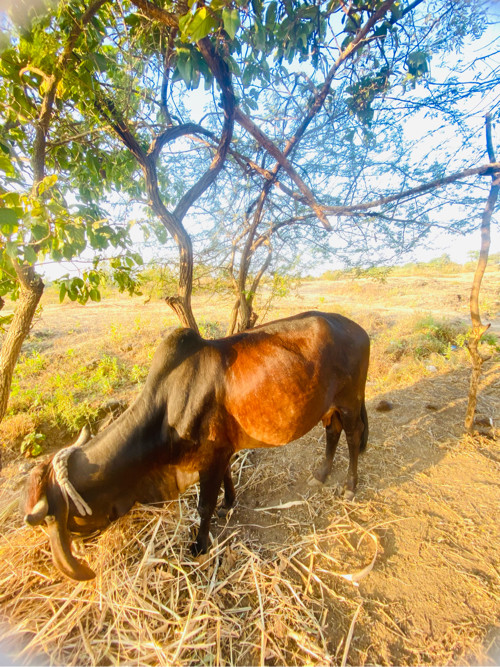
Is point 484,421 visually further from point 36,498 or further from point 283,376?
point 36,498

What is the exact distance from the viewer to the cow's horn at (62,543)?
1562mm

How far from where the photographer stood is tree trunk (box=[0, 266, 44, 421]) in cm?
249

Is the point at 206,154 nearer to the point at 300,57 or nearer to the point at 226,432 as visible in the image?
the point at 300,57

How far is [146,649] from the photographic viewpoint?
1587 mm

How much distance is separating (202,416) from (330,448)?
1619mm

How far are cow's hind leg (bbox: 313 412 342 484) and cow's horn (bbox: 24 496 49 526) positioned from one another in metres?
2.38

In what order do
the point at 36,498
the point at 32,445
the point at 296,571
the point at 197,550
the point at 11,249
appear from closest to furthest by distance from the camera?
the point at 11,249 → the point at 36,498 → the point at 296,571 → the point at 197,550 → the point at 32,445

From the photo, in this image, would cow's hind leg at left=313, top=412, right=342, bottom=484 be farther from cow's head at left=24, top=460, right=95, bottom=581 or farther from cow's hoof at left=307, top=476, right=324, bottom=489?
cow's head at left=24, top=460, right=95, bottom=581

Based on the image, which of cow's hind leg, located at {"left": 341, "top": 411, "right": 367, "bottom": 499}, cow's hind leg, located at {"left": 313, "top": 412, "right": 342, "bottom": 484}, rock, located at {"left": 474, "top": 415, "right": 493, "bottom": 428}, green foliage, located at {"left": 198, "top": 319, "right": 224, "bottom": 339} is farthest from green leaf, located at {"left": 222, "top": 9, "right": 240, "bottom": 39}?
green foliage, located at {"left": 198, "top": 319, "right": 224, "bottom": 339}

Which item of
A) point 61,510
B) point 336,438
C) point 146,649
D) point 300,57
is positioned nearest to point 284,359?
point 336,438

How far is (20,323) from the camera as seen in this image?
254 centimetres

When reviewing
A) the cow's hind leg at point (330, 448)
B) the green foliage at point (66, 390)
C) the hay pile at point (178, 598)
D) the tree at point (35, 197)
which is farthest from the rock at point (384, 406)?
the green foliage at point (66, 390)

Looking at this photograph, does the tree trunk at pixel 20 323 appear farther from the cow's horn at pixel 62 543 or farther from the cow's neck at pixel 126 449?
the cow's horn at pixel 62 543

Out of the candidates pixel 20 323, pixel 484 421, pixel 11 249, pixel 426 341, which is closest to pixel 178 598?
pixel 11 249
